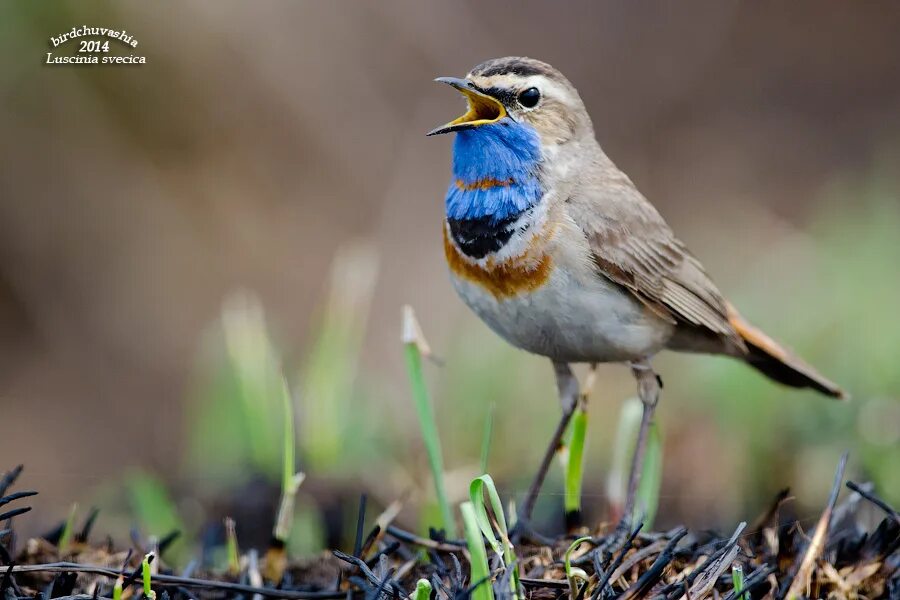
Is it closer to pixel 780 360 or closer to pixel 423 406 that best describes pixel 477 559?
pixel 423 406

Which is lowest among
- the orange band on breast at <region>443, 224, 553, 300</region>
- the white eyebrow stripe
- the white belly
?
the white belly

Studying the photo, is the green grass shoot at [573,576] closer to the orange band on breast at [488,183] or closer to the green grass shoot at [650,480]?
the green grass shoot at [650,480]

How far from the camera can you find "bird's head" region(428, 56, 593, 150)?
10.6ft

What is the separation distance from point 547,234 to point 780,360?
1.08 m

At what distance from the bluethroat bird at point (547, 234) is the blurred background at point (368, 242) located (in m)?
0.79

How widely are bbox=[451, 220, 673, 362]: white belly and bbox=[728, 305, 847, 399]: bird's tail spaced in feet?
1.68

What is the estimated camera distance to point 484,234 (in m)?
3.22

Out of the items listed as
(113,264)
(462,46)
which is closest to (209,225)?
(113,264)

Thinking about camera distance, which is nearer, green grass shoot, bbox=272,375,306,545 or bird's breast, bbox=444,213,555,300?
green grass shoot, bbox=272,375,306,545

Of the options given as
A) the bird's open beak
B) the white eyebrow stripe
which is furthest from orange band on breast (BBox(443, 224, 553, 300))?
the white eyebrow stripe

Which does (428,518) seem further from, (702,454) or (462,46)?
(462,46)

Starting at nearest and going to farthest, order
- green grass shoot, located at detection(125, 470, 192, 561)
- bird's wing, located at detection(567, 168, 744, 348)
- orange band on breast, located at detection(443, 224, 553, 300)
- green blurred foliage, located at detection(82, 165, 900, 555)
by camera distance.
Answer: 1. orange band on breast, located at detection(443, 224, 553, 300)
2. bird's wing, located at detection(567, 168, 744, 348)
3. green grass shoot, located at detection(125, 470, 192, 561)
4. green blurred foliage, located at detection(82, 165, 900, 555)

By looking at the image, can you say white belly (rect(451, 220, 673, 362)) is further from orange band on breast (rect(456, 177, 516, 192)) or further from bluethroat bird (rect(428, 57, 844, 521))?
orange band on breast (rect(456, 177, 516, 192))

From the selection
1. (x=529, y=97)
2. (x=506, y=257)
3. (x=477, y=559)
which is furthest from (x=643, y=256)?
(x=477, y=559)
